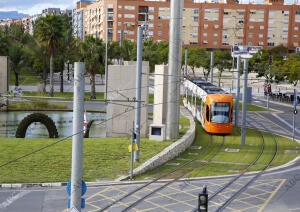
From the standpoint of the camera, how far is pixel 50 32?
5984 cm

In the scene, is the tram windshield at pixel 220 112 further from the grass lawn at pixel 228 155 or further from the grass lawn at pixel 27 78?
the grass lawn at pixel 27 78

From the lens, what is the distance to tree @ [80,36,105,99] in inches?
2326

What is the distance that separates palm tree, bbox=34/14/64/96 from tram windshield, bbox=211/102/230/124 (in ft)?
98.0

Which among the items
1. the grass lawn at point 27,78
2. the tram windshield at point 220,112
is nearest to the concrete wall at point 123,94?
the tram windshield at point 220,112

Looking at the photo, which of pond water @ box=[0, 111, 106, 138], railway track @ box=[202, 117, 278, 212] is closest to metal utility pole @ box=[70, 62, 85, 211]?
railway track @ box=[202, 117, 278, 212]

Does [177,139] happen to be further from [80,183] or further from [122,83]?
[80,183]

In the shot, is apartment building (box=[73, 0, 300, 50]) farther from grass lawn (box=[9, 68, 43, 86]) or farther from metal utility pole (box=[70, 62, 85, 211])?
metal utility pole (box=[70, 62, 85, 211])

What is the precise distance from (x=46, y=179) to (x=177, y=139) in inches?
459

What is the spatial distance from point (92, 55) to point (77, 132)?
161 ft

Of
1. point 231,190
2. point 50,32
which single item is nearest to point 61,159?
point 231,190

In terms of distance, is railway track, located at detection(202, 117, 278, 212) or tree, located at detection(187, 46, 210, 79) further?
tree, located at detection(187, 46, 210, 79)

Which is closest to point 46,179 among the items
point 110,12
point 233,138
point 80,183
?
point 80,183

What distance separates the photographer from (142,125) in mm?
33531

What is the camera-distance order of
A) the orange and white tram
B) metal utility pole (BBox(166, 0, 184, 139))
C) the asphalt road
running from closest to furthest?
the asphalt road
metal utility pole (BBox(166, 0, 184, 139))
the orange and white tram
